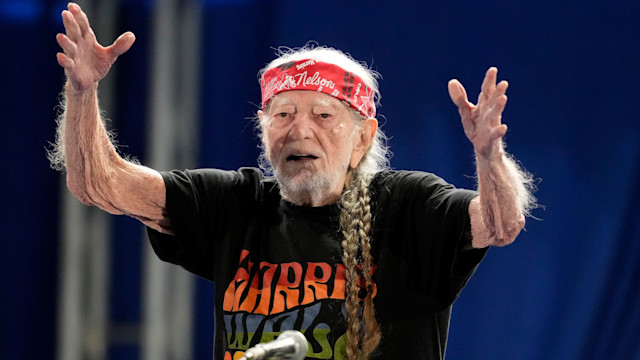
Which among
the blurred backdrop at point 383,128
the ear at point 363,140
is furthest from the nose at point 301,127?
the blurred backdrop at point 383,128

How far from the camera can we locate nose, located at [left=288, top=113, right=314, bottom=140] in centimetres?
168

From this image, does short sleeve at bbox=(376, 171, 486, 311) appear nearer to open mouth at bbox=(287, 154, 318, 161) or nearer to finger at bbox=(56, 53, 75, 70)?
open mouth at bbox=(287, 154, 318, 161)

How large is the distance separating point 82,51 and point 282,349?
743 millimetres

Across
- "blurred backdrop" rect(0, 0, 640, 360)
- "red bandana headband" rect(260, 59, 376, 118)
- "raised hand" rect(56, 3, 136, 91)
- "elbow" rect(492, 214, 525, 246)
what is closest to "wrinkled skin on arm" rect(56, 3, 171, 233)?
"raised hand" rect(56, 3, 136, 91)

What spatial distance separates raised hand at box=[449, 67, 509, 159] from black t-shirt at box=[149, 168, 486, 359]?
18cm

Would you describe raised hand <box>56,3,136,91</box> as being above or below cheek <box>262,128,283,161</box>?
above

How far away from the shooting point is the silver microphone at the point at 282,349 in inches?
39.5

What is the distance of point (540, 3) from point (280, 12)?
3.13ft

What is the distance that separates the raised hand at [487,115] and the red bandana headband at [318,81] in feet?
1.49

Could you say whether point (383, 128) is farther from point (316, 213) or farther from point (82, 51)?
point (82, 51)

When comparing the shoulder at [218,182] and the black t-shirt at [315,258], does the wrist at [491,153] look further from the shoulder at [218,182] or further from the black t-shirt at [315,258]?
the shoulder at [218,182]

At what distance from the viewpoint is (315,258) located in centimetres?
161

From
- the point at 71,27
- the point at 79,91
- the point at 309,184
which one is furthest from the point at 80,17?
the point at 309,184

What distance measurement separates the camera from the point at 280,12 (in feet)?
8.95
